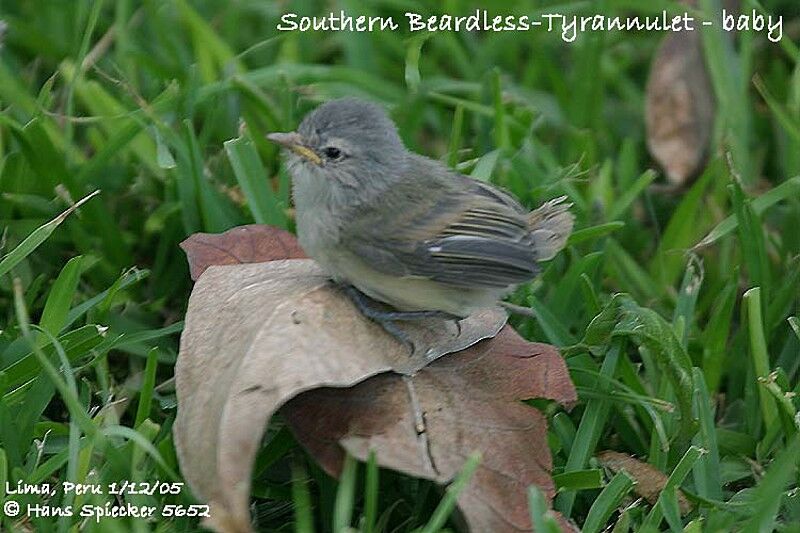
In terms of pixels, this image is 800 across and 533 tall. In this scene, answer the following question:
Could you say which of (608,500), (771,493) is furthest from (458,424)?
(771,493)

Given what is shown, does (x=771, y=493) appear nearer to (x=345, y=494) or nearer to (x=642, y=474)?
(x=642, y=474)

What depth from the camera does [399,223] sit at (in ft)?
11.0

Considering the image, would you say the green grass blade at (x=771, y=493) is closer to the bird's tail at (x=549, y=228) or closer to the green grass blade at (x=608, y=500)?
the green grass blade at (x=608, y=500)

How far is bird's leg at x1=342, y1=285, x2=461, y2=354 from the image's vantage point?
10.2 ft

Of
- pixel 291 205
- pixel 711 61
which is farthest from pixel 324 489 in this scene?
pixel 711 61

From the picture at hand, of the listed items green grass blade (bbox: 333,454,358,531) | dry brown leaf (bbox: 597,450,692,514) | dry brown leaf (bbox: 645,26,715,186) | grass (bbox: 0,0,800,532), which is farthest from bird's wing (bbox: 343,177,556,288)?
dry brown leaf (bbox: 645,26,715,186)

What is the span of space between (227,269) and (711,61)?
2.37 m

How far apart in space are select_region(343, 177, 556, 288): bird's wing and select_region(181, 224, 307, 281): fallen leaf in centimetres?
32

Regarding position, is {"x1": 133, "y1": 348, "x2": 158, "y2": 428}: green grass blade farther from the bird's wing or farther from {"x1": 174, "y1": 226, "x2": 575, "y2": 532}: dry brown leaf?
the bird's wing

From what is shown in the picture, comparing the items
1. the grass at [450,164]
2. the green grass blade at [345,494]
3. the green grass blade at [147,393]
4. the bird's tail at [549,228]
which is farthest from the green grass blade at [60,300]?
the bird's tail at [549,228]

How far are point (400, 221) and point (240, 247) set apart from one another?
0.47 m

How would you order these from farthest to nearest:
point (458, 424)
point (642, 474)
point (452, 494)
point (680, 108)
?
point (680, 108)
point (642, 474)
point (458, 424)
point (452, 494)

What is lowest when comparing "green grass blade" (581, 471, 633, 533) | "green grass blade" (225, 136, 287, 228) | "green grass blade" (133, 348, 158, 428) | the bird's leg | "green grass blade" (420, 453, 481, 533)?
"green grass blade" (581, 471, 633, 533)

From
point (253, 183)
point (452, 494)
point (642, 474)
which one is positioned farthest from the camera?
point (253, 183)
